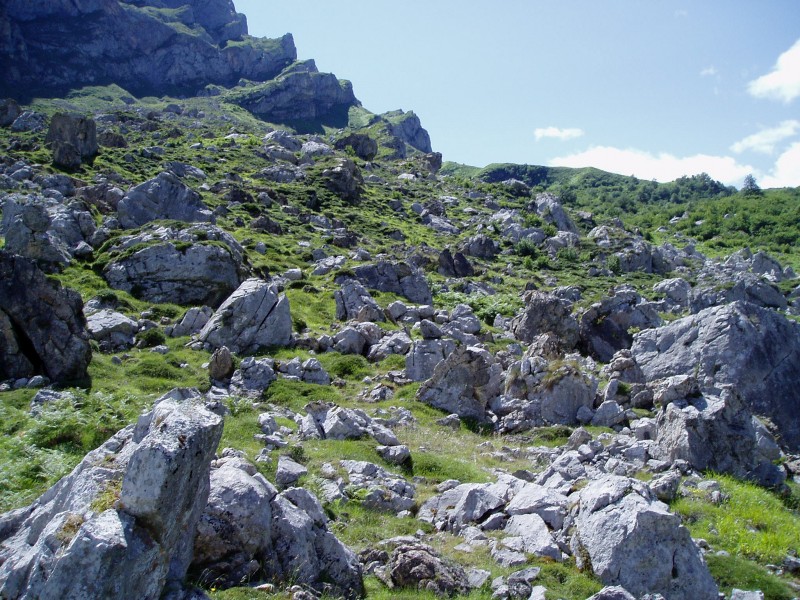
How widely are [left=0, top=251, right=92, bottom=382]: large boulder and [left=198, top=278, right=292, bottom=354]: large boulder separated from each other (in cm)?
590

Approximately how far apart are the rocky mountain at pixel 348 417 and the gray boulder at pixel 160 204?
204 mm

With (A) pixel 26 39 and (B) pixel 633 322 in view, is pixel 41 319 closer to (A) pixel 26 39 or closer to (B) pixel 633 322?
(B) pixel 633 322

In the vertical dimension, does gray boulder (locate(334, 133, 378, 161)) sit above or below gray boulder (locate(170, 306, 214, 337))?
above

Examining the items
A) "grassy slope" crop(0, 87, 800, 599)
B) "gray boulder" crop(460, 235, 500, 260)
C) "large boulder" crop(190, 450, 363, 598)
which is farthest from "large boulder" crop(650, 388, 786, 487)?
"gray boulder" crop(460, 235, 500, 260)

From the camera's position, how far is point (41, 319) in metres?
18.4

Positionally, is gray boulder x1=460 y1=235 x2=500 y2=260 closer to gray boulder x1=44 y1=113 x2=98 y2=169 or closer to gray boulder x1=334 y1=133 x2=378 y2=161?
gray boulder x1=44 y1=113 x2=98 y2=169

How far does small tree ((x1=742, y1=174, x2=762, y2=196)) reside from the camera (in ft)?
388

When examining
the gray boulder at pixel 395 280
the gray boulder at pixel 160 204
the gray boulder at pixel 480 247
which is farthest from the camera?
the gray boulder at pixel 480 247

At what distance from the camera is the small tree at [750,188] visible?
118m

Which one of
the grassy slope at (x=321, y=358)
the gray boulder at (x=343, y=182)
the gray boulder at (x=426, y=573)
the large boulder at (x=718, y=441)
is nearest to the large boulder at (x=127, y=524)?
the grassy slope at (x=321, y=358)

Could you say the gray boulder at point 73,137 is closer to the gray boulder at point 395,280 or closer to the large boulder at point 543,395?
the gray boulder at point 395,280

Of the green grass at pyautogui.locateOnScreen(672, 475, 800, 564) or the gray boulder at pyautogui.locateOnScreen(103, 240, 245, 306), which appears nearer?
the green grass at pyautogui.locateOnScreen(672, 475, 800, 564)

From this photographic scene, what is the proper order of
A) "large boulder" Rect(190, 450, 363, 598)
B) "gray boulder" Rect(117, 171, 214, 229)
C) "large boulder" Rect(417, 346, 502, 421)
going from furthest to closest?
"gray boulder" Rect(117, 171, 214, 229) < "large boulder" Rect(417, 346, 502, 421) < "large boulder" Rect(190, 450, 363, 598)

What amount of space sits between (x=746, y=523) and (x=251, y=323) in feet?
61.6
